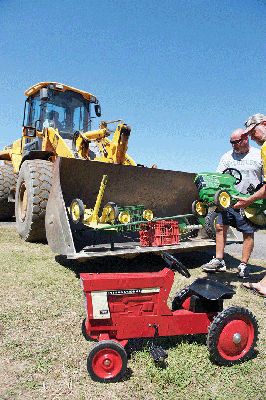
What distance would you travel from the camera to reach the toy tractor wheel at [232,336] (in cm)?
248

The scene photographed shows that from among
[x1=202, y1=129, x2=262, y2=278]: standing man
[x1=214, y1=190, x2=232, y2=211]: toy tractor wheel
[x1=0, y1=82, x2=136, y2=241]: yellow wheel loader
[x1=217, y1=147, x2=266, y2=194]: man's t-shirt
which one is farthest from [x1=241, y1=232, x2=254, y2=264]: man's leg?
[x1=0, y1=82, x2=136, y2=241]: yellow wheel loader

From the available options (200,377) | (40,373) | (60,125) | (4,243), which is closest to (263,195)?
(200,377)

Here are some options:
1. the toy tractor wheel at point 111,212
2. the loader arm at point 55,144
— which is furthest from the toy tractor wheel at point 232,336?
the loader arm at point 55,144

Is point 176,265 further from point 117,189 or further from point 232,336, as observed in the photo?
point 117,189

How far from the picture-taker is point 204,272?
497cm

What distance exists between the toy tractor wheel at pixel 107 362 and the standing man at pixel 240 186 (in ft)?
8.80

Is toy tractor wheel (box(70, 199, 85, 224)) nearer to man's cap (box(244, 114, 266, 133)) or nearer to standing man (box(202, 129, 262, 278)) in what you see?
standing man (box(202, 129, 262, 278))

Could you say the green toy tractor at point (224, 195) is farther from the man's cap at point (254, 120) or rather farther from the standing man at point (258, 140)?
the man's cap at point (254, 120)

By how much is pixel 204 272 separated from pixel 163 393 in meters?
2.93

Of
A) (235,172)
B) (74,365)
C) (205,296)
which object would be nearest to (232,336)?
(205,296)

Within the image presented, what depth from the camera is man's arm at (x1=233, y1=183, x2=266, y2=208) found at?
383 cm

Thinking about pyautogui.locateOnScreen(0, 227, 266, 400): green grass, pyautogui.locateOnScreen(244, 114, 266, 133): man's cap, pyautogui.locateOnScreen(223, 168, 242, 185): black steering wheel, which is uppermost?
pyautogui.locateOnScreen(244, 114, 266, 133): man's cap

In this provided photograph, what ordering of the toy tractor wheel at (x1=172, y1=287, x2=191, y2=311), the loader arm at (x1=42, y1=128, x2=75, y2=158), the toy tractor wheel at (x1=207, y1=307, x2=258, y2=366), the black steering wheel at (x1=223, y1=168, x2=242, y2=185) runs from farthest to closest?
the loader arm at (x1=42, y1=128, x2=75, y2=158)
the black steering wheel at (x1=223, y1=168, x2=242, y2=185)
the toy tractor wheel at (x1=172, y1=287, x2=191, y2=311)
the toy tractor wheel at (x1=207, y1=307, x2=258, y2=366)

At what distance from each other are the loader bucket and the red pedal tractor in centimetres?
226
